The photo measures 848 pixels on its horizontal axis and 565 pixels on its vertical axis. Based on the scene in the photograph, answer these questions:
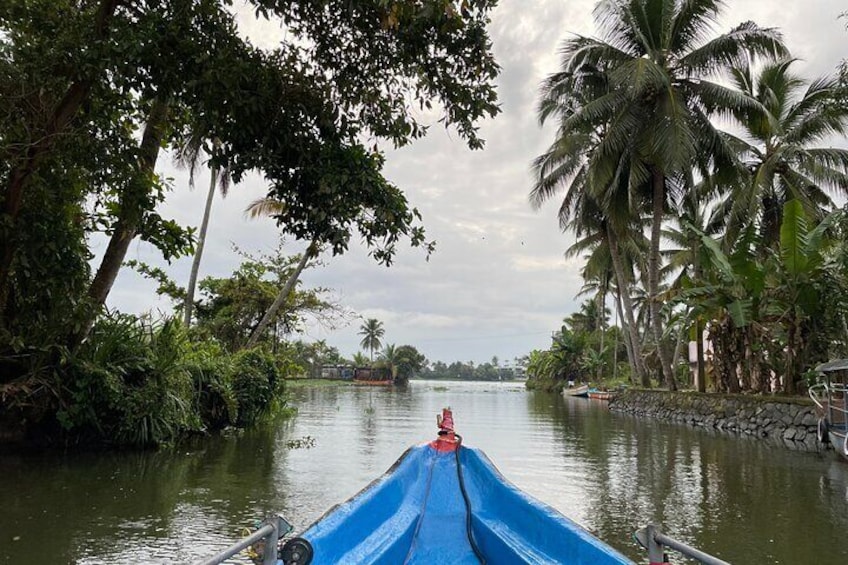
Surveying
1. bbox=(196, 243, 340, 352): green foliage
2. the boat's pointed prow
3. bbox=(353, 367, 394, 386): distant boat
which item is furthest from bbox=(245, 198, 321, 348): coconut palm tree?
bbox=(353, 367, 394, 386): distant boat

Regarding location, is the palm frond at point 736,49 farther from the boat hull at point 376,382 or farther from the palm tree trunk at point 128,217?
the boat hull at point 376,382

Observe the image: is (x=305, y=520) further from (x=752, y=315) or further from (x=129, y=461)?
(x=752, y=315)

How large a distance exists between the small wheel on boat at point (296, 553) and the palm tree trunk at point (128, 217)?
5242 millimetres

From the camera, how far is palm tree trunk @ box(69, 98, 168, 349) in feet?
21.1

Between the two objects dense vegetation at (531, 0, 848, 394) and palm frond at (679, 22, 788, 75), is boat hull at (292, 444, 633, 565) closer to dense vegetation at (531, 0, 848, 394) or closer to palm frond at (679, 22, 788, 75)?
dense vegetation at (531, 0, 848, 394)

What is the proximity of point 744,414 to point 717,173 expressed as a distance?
8.21 metres

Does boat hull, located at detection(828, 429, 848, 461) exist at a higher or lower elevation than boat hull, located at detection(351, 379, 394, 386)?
higher

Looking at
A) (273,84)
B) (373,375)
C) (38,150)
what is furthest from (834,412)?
(373,375)

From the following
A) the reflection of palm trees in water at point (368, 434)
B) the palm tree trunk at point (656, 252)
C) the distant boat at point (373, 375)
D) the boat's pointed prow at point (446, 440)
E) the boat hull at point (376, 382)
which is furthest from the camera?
the distant boat at point (373, 375)

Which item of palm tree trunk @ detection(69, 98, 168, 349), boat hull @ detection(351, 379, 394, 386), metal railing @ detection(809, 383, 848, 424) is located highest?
palm tree trunk @ detection(69, 98, 168, 349)

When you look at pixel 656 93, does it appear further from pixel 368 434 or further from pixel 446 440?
pixel 446 440

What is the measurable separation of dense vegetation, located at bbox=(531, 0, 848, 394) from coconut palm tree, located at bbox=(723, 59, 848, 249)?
4 centimetres

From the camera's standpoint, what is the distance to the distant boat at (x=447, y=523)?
308 cm

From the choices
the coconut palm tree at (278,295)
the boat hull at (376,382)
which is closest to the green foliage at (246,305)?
the coconut palm tree at (278,295)
